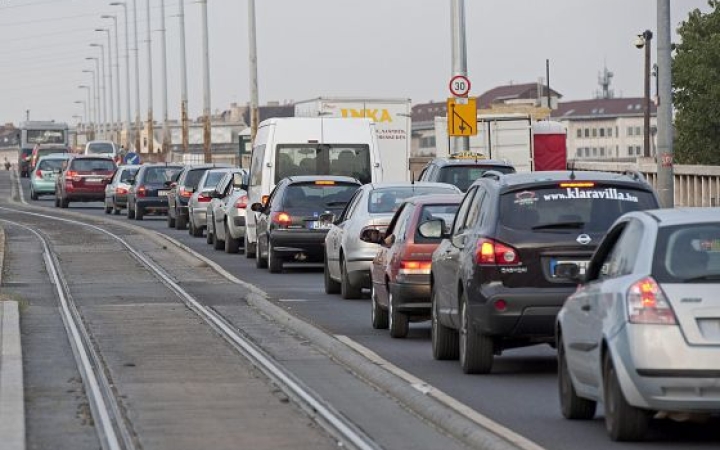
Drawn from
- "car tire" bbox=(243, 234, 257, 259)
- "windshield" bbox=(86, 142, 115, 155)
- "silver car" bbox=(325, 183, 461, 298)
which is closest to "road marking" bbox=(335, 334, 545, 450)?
"silver car" bbox=(325, 183, 461, 298)

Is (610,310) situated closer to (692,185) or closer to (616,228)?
(616,228)

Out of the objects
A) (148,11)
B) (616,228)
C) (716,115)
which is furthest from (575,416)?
(148,11)

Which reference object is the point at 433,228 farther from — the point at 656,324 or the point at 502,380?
the point at 656,324

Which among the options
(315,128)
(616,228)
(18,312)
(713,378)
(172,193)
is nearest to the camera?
(713,378)

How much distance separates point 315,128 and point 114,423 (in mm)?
21822

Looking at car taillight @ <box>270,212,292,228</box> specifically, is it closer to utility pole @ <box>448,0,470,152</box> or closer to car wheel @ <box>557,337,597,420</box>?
utility pole @ <box>448,0,470,152</box>

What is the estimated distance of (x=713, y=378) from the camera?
11.2 metres

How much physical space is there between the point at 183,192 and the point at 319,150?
14.9m

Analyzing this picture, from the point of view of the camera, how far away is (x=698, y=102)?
85188 mm

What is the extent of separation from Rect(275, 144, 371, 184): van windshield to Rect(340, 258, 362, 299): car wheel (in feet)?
30.6

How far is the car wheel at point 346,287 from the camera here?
2536 centimetres

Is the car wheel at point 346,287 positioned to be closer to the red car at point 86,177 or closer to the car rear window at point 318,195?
the car rear window at point 318,195

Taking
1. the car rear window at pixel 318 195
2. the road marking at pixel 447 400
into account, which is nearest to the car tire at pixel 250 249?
the car rear window at pixel 318 195

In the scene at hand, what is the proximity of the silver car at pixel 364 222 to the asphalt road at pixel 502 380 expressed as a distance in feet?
1.03
